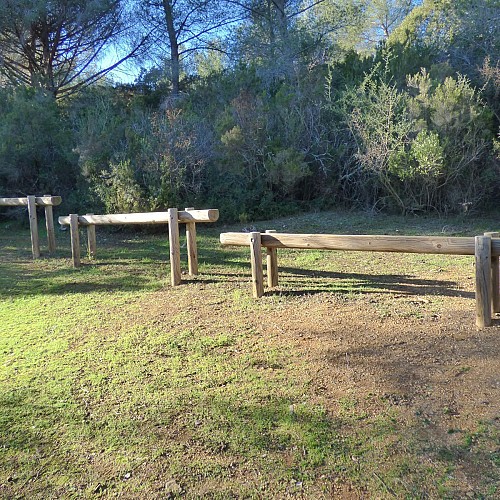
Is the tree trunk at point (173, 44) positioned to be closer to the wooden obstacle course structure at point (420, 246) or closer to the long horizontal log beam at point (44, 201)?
the long horizontal log beam at point (44, 201)

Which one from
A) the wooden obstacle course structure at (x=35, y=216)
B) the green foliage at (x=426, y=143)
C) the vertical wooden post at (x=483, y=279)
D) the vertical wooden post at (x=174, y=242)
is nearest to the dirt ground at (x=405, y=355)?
the vertical wooden post at (x=483, y=279)

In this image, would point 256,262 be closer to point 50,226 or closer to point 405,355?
point 405,355

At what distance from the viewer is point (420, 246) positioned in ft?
15.9

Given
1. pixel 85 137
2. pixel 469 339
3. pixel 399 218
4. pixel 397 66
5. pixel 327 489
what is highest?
pixel 397 66

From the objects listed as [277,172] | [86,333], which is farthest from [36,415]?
[277,172]

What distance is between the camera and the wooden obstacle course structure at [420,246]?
4406mm

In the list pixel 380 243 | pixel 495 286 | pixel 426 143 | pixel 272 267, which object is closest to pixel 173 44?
pixel 426 143

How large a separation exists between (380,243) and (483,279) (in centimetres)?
105

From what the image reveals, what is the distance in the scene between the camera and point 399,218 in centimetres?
1234

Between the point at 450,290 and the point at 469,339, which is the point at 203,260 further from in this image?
the point at 469,339

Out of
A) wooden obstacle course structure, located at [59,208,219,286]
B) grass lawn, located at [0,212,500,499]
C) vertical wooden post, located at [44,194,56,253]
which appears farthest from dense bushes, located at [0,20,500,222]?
grass lawn, located at [0,212,500,499]

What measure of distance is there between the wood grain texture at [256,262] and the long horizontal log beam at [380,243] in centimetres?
8

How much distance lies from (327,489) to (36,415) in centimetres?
193

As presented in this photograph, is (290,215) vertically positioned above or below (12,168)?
below
